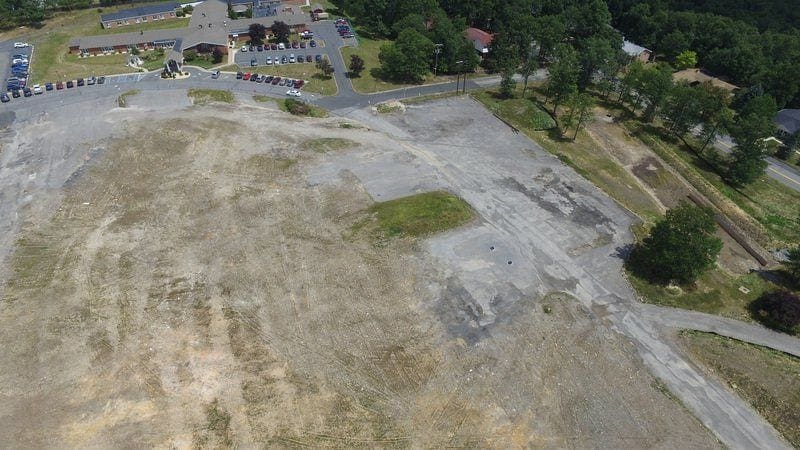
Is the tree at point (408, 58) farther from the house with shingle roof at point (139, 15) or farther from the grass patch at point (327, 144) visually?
the house with shingle roof at point (139, 15)

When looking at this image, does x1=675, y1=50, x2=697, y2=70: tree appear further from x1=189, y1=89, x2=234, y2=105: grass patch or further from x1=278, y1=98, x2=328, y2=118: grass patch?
x1=189, y1=89, x2=234, y2=105: grass patch

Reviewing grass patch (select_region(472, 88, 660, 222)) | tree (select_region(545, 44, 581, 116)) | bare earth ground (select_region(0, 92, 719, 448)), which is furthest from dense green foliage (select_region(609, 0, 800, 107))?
bare earth ground (select_region(0, 92, 719, 448))

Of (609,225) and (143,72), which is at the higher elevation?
(143,72)

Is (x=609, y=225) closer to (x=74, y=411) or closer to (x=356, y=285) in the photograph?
(x=356, y=285)

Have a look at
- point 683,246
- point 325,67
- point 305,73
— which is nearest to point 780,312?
point 683,246

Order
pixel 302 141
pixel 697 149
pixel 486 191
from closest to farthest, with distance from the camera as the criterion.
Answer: pixel 486 191 < pixel 302 141 < pixel 697 149

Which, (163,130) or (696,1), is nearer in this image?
(163,130)

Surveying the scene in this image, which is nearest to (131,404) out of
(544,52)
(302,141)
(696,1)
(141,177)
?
(141,177)

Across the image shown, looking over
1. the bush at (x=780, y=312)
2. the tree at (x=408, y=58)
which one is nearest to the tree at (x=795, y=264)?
the bush at (x=780, y=312)
